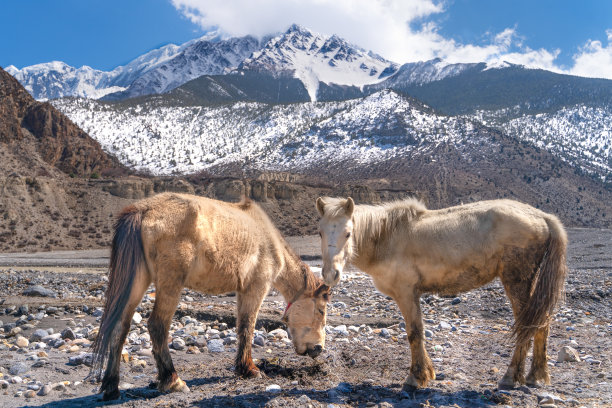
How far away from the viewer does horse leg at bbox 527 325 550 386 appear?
5543 mm

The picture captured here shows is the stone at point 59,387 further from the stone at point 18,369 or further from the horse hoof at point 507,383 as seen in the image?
the horse hoof at point 507,383

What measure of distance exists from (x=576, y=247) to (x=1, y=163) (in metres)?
67.9

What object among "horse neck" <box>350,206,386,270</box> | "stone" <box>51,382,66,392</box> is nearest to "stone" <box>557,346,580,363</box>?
"horse neck" <box>350,206,386,270</box>

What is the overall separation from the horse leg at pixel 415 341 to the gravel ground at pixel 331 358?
171 mm

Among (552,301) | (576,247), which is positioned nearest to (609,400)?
(552,301)

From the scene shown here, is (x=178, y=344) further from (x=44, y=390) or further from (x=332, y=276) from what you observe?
(x=332, y=276)

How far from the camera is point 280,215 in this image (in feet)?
191

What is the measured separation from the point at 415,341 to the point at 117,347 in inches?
138

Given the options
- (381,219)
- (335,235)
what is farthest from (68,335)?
(381,219)

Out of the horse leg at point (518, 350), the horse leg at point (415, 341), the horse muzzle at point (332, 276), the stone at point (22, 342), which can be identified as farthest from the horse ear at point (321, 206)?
the stone at point (22, 342)

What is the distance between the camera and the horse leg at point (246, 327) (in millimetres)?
6027

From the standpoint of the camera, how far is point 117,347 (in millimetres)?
5105

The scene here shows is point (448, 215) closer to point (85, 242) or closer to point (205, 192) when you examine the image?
point (85, 242)

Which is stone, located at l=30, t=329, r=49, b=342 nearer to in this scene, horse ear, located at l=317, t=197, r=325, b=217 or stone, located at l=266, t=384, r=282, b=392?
stone, located at l=266, t=384, r=282, b=392
